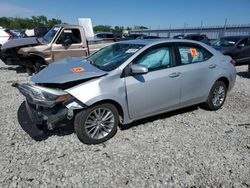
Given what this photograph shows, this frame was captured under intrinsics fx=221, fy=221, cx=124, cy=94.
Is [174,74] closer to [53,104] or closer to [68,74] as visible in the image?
[68,74]

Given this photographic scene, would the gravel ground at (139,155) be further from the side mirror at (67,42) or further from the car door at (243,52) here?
the car door at (243,52)

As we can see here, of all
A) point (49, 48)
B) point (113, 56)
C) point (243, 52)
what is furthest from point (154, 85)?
point (243, 52)

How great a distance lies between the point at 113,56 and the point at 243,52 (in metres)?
9.27

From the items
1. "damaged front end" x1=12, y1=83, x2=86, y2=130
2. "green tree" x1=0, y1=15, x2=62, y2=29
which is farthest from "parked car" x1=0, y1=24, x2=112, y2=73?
"green tree" x1=0, y1=15, x2=62, y2=29

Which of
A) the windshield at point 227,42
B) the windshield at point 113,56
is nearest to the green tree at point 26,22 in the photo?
the windshield at point 227,42

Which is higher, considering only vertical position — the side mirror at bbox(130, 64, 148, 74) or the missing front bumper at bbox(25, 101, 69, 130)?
the side mirror at bbox(130, 64, 148, 74)

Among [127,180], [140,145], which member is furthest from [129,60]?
[127,180]

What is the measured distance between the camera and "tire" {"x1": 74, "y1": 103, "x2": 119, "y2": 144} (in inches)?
132

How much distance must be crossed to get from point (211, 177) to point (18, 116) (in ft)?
12.3

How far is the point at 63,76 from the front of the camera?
3.37 m

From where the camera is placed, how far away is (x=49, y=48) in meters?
7.85

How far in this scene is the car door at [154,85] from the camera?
364 centimetres

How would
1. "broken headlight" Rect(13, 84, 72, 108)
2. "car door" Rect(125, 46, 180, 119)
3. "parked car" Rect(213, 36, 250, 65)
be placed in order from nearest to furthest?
"broken headlight" Rect(13, 84, 72, 108) < "car door" Rect(125, 46, 180, 119) < "parked car" Rect(213, 36, 250, 65)

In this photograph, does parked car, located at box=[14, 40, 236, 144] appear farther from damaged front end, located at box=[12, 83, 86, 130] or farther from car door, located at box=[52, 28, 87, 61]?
car door, located at box=[52, 28, 87, 61]
